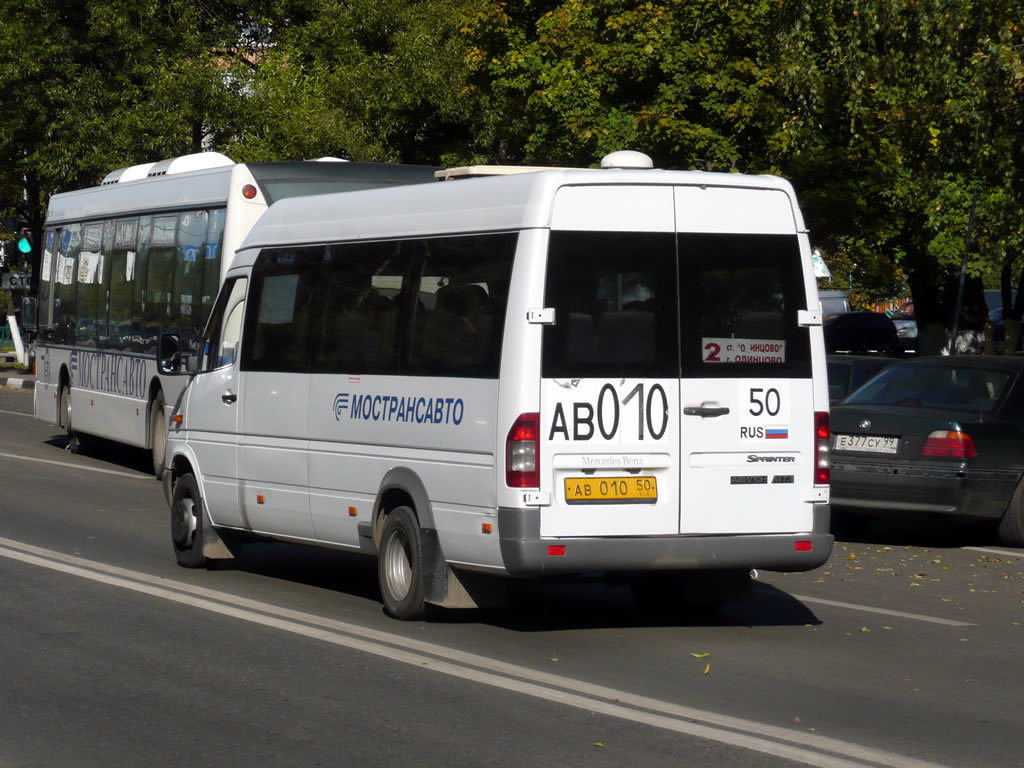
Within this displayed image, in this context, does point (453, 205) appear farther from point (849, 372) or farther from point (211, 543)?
point (849, 372)

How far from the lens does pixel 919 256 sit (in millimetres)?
28234

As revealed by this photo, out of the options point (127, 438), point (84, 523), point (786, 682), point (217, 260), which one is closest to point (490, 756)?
point (786, 682)

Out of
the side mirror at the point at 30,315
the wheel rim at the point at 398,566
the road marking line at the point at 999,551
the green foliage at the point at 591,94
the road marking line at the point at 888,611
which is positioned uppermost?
the green foliage at the point at 591,94

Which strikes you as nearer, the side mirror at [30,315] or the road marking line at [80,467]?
the road marking line at [80,467]

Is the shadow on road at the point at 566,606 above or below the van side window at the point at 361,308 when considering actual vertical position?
below

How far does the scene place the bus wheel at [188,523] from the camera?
11422 millimetres

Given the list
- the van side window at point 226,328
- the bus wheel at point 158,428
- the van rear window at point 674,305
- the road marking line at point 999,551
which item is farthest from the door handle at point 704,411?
the bus wheel at point 158,428

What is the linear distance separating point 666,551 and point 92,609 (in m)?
3.22

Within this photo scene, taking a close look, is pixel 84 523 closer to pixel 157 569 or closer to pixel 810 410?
pixel 157 569

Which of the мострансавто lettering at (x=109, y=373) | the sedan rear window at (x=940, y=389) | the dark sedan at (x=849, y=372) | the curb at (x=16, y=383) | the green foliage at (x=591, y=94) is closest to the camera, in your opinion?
the sedan rear window at (x=940, y=389)

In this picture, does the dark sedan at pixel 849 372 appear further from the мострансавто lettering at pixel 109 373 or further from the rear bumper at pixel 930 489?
the мострансавто lettering at pixel 109 373

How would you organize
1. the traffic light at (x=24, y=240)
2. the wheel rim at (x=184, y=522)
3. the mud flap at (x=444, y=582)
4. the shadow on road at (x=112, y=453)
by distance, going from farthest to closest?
the traffic light at (x=24, y=240)
the shadow on road at (x=112, y=453)
the wheel rim at (x=184, y=522)
the mud flap at (x=444, y=582)

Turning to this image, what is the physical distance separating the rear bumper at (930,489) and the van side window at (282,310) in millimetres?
4907

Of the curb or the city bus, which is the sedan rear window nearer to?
the city bus
